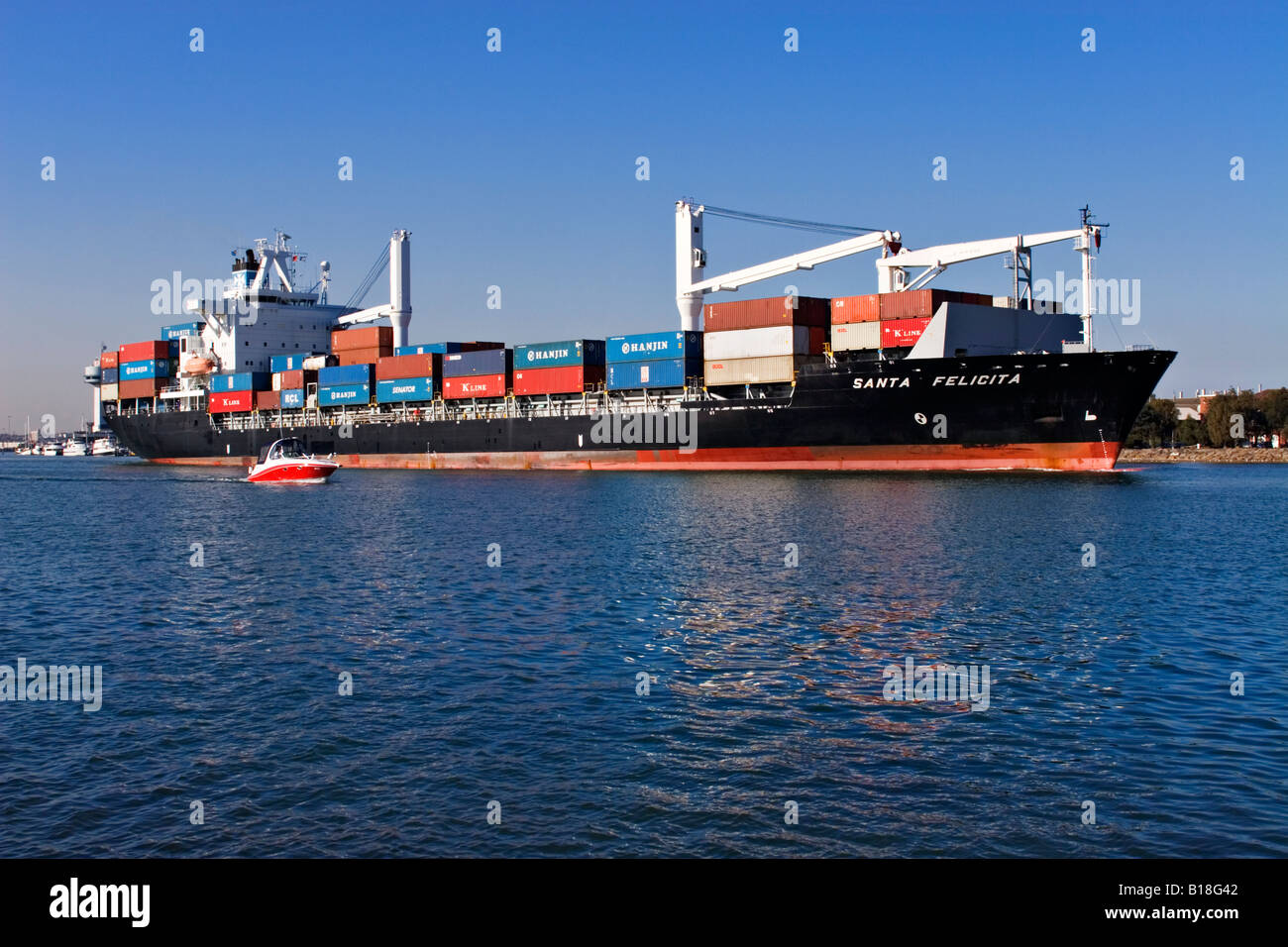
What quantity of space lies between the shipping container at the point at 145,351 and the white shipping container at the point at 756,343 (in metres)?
56.5

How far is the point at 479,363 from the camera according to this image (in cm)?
6725

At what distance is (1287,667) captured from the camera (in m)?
14.5

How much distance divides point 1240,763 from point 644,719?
247 inches

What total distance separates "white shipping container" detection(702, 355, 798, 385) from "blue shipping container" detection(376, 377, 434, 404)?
22.9 metres

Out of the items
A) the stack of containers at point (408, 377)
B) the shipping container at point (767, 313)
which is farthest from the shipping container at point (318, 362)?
the shipping container at point (767, 313)

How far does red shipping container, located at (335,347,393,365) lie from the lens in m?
76.1

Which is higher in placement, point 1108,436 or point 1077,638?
point 1108,436

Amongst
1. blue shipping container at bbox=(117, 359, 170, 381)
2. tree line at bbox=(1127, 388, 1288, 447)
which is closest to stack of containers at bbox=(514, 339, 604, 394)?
blue shipping container at bbox=(117, 359, 170, 381)

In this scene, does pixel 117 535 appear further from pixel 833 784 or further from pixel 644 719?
pixel 833 784

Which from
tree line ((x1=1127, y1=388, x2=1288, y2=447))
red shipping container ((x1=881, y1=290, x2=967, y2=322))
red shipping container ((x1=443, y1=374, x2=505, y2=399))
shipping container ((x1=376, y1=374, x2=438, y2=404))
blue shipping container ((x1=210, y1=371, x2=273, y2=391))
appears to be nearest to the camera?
red shipping container ((x1=881, y1=290, x2=967, y2=322))

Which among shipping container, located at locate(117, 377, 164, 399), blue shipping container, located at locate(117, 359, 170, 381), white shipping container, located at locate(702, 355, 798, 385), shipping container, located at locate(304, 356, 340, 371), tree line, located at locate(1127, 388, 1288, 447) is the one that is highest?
blue shipping container, located at locate(117, 359, 170, 381)

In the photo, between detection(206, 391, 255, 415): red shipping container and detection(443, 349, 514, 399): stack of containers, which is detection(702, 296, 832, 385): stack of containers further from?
detection(206, 391, 255, 415): red shipping container
